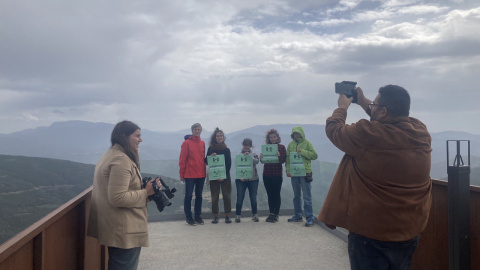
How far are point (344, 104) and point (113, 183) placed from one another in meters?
2.01

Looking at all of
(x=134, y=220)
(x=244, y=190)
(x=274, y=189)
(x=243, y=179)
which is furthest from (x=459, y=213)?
(x=244, y=190)

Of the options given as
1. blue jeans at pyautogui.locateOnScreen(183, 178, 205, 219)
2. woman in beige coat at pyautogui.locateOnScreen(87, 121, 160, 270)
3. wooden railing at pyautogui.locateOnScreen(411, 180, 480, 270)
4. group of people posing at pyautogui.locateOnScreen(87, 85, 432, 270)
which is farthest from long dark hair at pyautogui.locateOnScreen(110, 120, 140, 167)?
blue jeans at pyautogui.locateOnScreen(183, 178, 205, 219)

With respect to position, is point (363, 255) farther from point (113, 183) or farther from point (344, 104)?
point (113, 183)

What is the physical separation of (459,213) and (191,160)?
18.5ft

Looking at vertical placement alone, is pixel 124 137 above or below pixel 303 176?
above

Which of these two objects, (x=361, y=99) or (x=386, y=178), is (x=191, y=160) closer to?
(x=361, y=99)

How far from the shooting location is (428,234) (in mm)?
4238

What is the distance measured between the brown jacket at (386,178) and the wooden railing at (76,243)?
143 cm

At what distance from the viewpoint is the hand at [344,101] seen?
279 cm

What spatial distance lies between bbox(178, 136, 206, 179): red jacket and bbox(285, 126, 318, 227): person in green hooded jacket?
1.95m

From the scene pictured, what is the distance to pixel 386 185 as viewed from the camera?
2.43 metres

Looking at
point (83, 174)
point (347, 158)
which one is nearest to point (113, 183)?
point (347, 158)

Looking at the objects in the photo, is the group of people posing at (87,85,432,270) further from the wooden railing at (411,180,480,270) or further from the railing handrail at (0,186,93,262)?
the railing handrail at (0,186,93,262)

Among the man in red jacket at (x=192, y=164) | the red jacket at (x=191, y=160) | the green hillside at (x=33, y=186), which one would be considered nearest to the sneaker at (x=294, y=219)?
the man in red jacket at (x=192, y=164)
